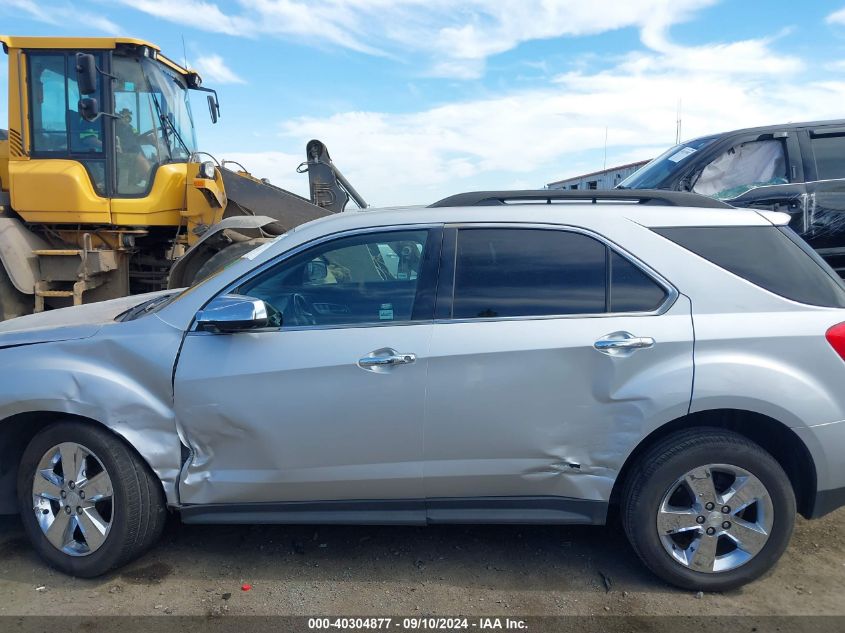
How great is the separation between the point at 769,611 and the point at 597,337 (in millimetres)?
1466

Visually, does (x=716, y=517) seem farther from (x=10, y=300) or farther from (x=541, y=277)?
(x=10, y=300)

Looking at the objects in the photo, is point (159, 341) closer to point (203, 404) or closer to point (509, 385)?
point (203, 404)

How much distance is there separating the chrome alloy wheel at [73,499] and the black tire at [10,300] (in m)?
4.48

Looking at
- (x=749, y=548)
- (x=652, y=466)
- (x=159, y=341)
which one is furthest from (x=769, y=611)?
(x=159, y=341)

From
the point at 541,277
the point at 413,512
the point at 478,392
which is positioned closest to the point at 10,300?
the point at 413,512

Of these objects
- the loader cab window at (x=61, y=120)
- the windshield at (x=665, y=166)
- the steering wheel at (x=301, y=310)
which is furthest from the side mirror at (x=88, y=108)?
the windshield at (x=665, y=166)

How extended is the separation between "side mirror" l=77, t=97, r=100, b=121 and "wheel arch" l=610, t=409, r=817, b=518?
20.5ft

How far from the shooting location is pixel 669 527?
9.50ft

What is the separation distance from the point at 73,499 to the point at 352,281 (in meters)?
1.73

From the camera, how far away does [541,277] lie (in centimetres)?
298

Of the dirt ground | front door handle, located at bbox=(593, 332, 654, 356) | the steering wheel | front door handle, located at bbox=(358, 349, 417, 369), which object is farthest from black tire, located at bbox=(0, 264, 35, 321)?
front door handle, located at bbox=(593, 332, 654, 356)

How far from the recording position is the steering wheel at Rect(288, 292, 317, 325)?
3018 mm

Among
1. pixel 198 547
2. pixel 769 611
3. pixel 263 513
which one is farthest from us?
pixel 198 547

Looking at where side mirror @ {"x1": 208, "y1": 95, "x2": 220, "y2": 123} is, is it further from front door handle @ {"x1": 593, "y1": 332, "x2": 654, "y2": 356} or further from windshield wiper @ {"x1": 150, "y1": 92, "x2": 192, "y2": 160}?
front door handle @ {"x1": 593, "y1": 332, "x2": 654, "y2": 356}
